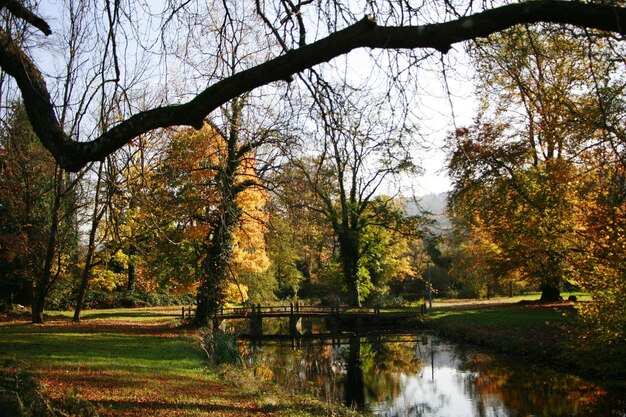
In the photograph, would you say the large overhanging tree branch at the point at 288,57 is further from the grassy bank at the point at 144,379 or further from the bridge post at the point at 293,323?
the bridge post at the point at 293,323

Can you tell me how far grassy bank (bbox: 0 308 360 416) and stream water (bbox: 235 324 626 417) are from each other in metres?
2.92

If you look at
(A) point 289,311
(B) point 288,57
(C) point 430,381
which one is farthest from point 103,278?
(B) point 288,57

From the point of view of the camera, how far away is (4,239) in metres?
22.0

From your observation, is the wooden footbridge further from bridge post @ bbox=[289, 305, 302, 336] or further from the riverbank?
the riverbank

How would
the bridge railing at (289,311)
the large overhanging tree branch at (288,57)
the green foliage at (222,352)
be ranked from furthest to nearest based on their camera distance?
the bridge railing at (289,311)
the green foliage at (222,352)
the large overhanging tree branch at (288,57)

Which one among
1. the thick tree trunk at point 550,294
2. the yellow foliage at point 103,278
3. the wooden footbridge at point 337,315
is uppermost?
the yellow foliage at point 103,278

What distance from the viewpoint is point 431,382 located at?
53.8ft

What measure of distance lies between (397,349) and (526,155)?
11.9 meters

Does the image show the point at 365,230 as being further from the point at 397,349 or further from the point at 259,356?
the point at 259,356

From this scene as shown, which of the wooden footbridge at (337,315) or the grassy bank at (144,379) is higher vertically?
the wooden footbridge at (337,315)

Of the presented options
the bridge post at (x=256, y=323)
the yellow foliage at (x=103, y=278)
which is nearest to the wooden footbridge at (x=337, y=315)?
the bridge post at (x=256, y=323)

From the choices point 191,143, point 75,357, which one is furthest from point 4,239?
point 75,357

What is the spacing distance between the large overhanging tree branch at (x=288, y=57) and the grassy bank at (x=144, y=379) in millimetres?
3147

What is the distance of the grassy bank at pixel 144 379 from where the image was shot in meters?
8.16
